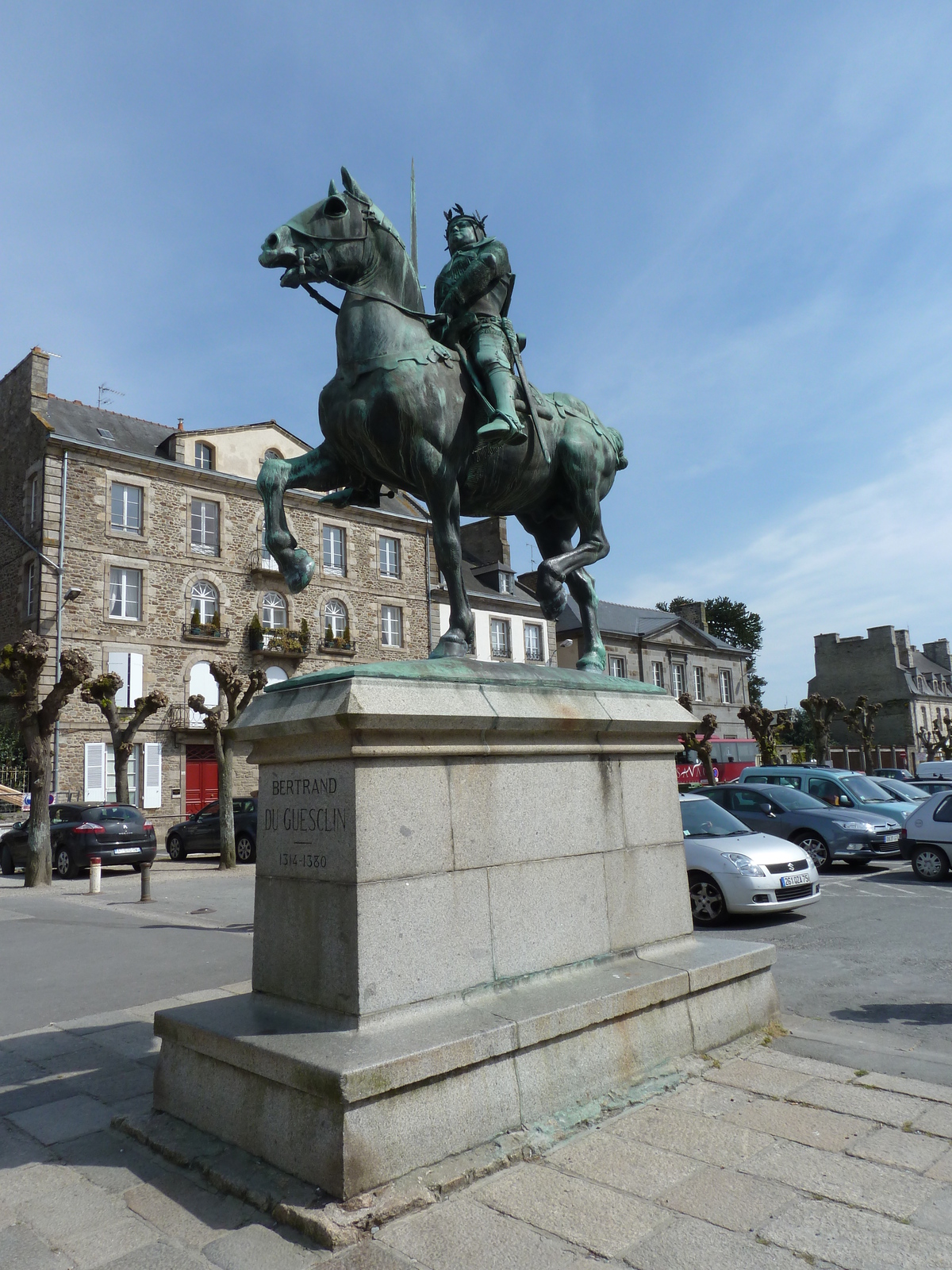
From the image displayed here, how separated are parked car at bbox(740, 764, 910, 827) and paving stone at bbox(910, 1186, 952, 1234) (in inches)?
568

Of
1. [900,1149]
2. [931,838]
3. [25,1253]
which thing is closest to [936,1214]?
[900,1149]

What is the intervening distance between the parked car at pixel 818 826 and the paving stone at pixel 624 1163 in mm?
11878

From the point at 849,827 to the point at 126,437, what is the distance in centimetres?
2618

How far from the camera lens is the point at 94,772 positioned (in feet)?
86.5

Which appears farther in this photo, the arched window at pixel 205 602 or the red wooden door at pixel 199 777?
the arched window at pixel 205 602

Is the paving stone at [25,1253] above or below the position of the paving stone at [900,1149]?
above

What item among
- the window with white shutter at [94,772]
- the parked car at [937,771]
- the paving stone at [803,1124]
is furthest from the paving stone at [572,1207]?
the parked car at [937,771]

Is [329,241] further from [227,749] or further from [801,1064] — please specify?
[227,749]

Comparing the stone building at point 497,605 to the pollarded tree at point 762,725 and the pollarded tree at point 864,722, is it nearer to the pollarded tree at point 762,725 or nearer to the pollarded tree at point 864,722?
the pollarded tree at point 762,725

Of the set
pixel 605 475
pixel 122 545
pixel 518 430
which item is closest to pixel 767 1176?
pixel 518 430

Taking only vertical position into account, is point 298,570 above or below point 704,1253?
above

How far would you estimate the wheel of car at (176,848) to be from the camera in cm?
2250

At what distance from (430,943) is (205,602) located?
1100 inches

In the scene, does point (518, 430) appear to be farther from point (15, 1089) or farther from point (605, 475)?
point (15, 1089)
